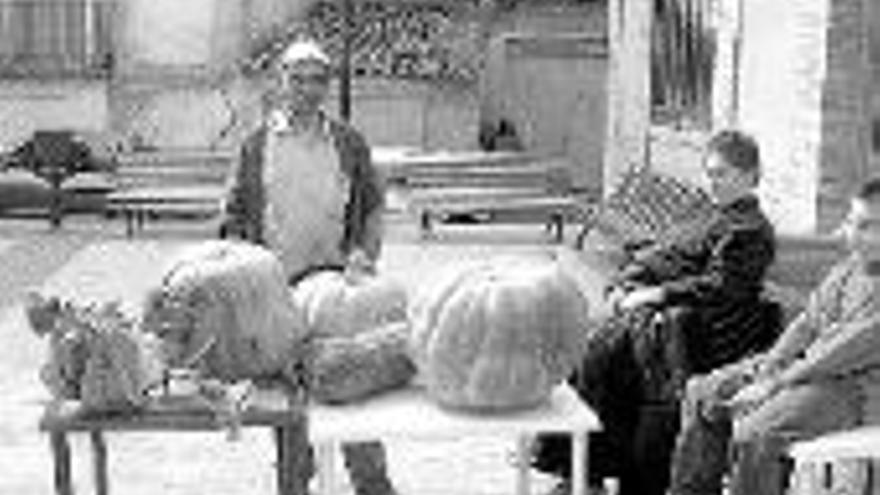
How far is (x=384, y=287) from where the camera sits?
5.77 m

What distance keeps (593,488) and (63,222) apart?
1162 centimetres

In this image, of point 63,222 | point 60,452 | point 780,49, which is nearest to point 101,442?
point 60,452

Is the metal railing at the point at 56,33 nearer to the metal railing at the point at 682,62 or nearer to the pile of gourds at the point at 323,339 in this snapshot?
the metal railing at the point at 682,62

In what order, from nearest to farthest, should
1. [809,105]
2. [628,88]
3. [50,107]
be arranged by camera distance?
[809,105] → [628,88] → [50,107]

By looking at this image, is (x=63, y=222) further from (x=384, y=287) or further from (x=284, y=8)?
(x=384, y=287)

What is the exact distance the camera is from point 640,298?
6.88 metres

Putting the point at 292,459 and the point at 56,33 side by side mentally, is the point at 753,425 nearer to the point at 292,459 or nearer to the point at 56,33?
the point at 292,459

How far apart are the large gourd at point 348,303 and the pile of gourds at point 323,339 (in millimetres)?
67

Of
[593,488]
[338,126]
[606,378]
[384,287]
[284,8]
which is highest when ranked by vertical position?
[284,8]

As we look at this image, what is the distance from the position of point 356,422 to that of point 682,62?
8811 millimetres

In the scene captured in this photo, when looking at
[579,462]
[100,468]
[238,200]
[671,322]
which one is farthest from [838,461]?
[100,468]

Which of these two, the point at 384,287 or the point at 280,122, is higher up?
the point at 280,122

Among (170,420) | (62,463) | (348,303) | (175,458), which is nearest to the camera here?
(170,420)

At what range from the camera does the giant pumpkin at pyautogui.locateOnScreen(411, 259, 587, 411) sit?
17.6 feet
